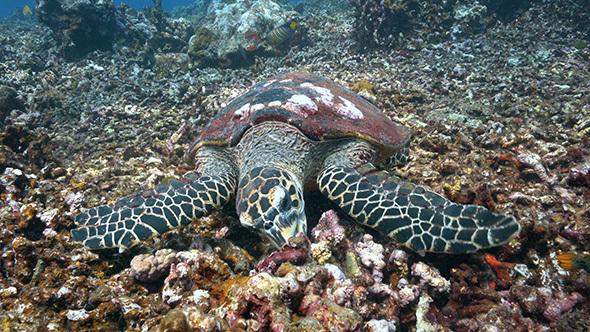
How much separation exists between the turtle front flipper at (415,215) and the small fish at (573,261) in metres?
0.64

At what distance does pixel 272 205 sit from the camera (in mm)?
2785

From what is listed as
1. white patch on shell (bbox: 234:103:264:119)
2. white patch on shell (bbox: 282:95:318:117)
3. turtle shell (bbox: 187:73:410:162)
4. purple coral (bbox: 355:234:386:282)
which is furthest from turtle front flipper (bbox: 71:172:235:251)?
purple coral (bbox: 355:234:386:282)

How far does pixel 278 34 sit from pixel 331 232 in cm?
991

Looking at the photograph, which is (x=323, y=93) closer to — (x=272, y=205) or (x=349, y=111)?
(x=349, y=111)

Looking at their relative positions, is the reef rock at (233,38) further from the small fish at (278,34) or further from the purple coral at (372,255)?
the purple coral at (372,255)

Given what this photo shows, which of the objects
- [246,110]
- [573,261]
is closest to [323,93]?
[246,110]

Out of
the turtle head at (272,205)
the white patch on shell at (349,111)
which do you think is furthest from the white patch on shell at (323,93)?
the turtle head at (272,205)

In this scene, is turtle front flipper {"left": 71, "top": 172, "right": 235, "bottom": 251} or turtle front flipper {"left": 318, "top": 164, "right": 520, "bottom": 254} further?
turtle front flipper {"left": 71, "top": 172, "right": 235, "bottom": 251}

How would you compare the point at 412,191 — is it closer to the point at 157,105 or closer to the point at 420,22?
the point at 157,105

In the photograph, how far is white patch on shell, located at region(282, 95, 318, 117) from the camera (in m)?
3.84

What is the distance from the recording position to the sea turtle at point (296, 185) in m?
2.54

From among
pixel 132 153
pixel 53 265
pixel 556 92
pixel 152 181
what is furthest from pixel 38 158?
pixel 556 92

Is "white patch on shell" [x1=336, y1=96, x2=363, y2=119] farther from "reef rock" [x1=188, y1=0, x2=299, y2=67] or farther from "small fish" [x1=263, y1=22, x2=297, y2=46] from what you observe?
"reef rock" [x1=188, y1=0, x2=299, y2=67]

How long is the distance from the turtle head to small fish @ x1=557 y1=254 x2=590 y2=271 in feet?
7.51
